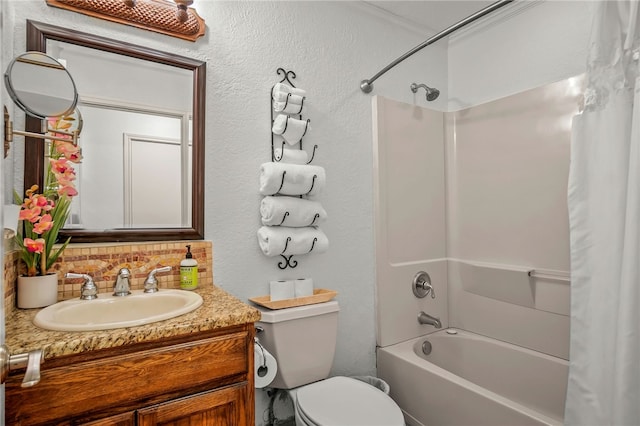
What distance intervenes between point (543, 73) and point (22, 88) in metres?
2.40

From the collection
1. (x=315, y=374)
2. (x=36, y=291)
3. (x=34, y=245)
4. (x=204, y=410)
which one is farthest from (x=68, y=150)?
(x=315, y=374)

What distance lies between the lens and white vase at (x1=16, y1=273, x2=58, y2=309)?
1.17 m

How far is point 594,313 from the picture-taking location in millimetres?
1291

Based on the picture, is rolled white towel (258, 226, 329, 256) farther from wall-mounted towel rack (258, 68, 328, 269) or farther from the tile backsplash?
the tile backsplash

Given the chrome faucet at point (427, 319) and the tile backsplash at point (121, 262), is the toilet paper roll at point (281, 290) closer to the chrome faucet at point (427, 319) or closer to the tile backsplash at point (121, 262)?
the tile backsplash at point (121, 262)

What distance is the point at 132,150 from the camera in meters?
1.48

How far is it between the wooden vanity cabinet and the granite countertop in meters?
0.03

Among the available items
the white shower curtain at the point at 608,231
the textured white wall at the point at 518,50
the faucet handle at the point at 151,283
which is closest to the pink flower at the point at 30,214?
the faucet handle at the point at 151,283

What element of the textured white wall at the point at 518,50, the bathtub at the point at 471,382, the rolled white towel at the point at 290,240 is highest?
the textured white wall at the point at 518,50

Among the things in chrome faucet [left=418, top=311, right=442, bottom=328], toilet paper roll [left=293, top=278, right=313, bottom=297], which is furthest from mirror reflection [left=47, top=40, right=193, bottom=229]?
chrome faucet [left=418, top=311, right=442, bottom=328]

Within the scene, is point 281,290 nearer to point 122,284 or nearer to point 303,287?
point 303,287

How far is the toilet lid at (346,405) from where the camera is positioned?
54.2 inches

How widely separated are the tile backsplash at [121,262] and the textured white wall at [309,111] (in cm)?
10

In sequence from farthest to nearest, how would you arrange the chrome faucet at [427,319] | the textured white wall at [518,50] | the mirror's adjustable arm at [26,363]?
the chrome faucet at [427,319]
the textured white wall at [518,50]
the mirror's adjustable arm at [26,363]
